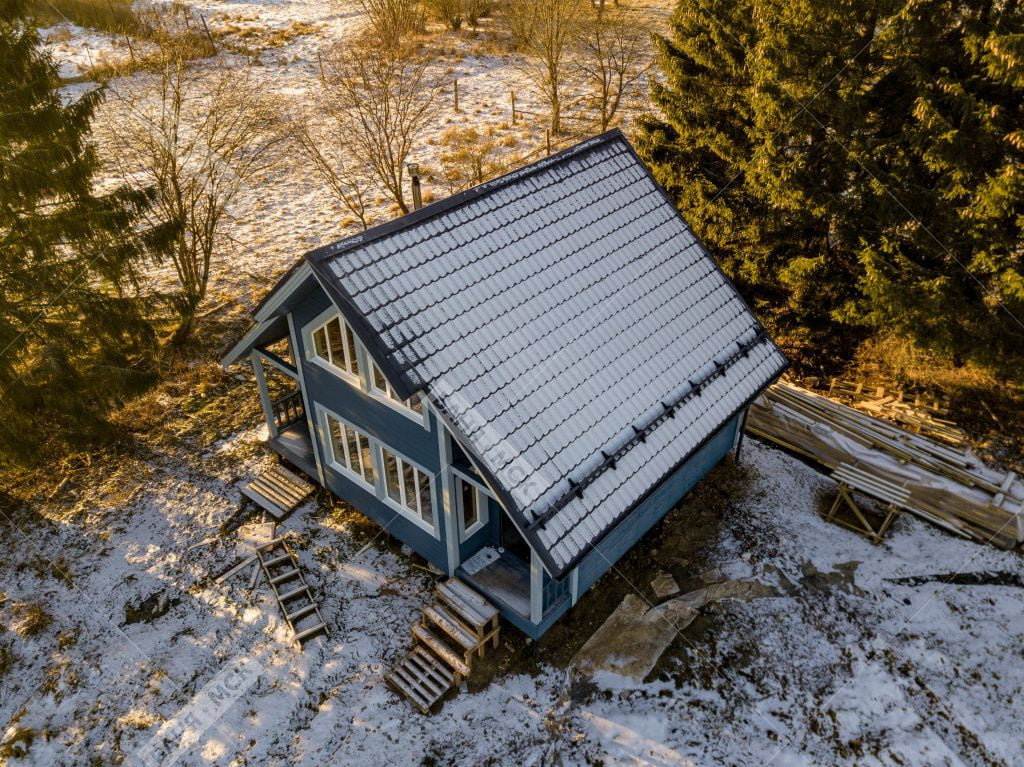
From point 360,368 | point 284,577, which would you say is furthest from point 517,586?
point 360,368

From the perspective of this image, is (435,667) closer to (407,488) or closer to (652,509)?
(407,488)

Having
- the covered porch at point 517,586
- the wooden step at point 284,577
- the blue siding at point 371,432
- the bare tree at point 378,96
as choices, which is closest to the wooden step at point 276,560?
the wooden step at point 284,577

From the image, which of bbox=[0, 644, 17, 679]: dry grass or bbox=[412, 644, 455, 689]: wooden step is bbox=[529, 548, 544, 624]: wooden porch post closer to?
bbox=[412, 644, 455, 689]: wooden step

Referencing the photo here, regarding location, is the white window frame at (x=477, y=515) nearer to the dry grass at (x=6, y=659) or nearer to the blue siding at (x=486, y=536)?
the blue siding at (x=486, y=536)

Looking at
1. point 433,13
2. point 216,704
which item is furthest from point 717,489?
point 433,13

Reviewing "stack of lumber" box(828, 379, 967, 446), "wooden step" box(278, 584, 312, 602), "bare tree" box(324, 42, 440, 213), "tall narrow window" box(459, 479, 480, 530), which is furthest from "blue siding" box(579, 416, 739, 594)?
"bare tree" box(324, 42, 440, 213)

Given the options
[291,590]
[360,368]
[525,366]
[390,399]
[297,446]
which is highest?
[525,366]

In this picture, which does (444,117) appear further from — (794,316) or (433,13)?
(794,316)
